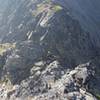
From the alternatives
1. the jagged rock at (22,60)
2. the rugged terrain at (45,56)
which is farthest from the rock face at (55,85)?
the jagged rock at (22,60)

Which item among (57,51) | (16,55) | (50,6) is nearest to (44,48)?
(57,51)

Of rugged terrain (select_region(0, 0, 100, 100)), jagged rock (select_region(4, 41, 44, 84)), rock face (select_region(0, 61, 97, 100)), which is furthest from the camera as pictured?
jagged rock (select_region(4, 41, 44, 84))

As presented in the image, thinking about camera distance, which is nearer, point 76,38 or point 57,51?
point 57,51

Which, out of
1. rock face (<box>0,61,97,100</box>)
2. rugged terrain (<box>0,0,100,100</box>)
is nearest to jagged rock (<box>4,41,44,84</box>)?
rugged terrain (<box>0,0,100,100</box>)

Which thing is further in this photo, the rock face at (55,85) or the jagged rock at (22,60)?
the jagged rock at (22,60)

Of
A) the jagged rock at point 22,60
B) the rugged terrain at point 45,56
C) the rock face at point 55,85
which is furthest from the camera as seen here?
the jagged rock at point 22,60

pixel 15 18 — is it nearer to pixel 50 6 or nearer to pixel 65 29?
pixel 50 6

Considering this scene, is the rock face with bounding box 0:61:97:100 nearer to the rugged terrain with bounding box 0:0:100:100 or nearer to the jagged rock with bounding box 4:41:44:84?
the rugged terrain with bounding box 0:0:100:100

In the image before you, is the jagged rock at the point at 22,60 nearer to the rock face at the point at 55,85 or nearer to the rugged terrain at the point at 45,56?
the rugged terrain at the point at 45,56
